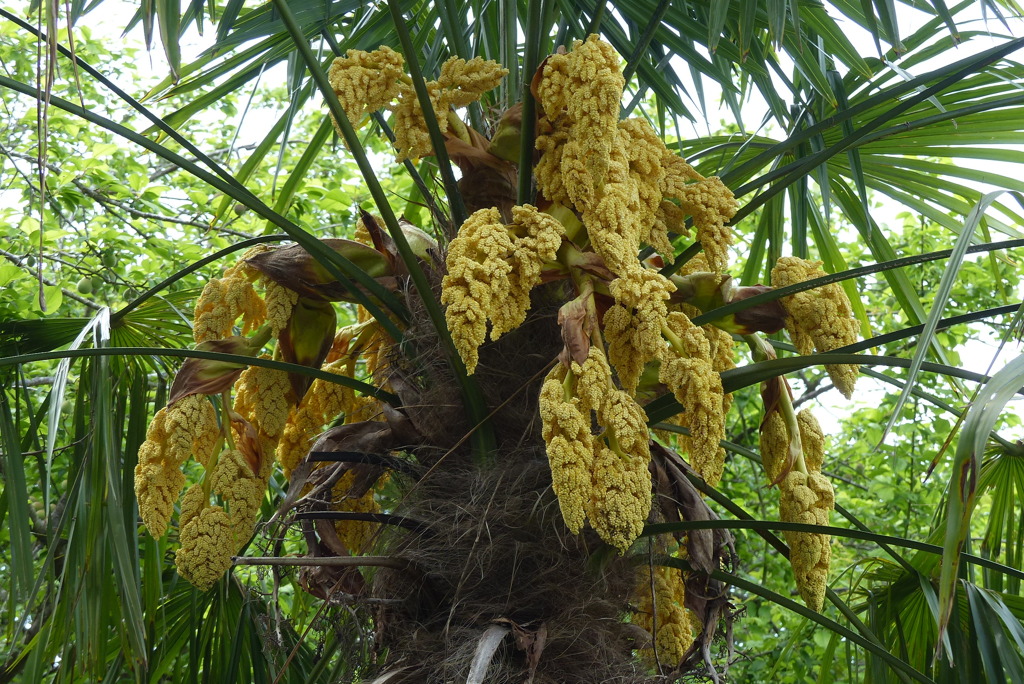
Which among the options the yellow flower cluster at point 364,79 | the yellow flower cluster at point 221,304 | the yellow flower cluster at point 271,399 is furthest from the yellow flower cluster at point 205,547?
the yellow flower cluster at point 364,79

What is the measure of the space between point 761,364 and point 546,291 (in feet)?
1.40

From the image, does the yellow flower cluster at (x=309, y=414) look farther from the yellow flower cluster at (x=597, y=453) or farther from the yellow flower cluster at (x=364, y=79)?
the yellow flower cluster at (x=597, y=453)

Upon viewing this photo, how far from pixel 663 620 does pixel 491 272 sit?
811mm

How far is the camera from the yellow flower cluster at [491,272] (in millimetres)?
1105

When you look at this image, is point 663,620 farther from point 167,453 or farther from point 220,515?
point 167,453

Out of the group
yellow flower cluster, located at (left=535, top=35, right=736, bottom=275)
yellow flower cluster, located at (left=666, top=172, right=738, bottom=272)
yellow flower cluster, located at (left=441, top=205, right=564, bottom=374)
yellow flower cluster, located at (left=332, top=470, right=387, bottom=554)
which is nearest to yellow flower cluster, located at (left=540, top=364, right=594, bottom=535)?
yellow flower cluster, located at (left=441, top=205, right=564, bottom=374)

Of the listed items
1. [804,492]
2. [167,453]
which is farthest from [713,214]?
[167,453]

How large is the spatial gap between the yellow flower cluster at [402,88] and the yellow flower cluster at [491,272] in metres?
0.30

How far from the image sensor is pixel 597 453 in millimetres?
1155

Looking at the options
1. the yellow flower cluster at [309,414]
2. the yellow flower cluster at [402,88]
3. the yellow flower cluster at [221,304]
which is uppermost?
the yellow flower cluster at [402,88]

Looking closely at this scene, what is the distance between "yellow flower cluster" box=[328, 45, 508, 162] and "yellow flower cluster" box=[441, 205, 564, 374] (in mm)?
295

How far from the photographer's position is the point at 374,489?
1787 millimetres

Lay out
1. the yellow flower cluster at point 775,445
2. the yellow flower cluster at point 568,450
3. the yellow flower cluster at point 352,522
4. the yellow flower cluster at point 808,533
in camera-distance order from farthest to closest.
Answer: the yellow flower cluster at point 352,522 < the yellow flower cluster at point 775,445 < the yellow flower cluster at point 808,533 < the yellow flower cluster at point 568,450

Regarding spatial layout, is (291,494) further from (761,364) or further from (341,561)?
(761,364)
